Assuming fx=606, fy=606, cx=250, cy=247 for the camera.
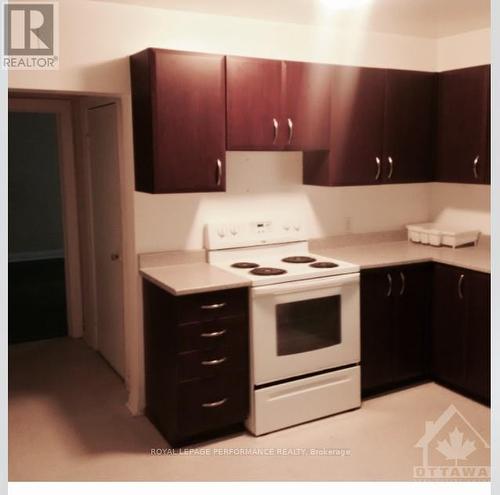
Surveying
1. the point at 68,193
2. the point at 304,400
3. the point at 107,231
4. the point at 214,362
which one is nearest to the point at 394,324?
the point at 304,400

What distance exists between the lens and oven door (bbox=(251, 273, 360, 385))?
126 inches

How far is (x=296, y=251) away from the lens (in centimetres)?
392

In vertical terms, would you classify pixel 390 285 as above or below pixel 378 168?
below

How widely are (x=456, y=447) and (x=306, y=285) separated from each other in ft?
3.74

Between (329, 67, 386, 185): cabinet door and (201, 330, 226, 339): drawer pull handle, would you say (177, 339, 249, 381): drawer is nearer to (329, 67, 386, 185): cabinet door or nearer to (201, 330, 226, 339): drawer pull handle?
(201, 330, 226, 339): drawer pull handle

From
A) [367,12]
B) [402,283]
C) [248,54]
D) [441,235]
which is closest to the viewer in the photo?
[367,12]

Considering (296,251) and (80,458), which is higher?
(296,251)

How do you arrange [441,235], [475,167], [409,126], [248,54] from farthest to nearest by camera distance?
[441,235]
[409,126]
[475,167]
[248,54]

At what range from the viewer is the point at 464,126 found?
3.88m

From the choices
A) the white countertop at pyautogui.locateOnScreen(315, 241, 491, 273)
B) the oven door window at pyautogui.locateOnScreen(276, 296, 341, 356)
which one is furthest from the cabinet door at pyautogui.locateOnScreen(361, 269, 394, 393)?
the oven door window at pyautogui.locateOnScreen(276, 296, 341, 356)

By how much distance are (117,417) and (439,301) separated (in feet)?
6.81

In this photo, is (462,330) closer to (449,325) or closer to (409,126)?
(449,325)
